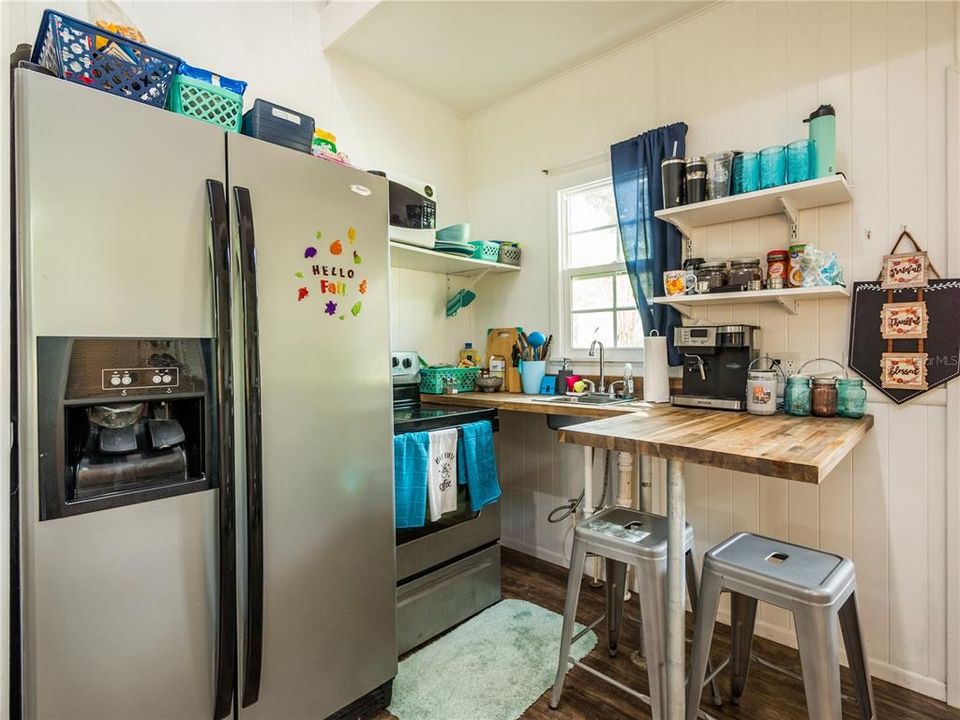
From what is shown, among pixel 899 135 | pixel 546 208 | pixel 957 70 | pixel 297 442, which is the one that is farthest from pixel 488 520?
pixel 957 70

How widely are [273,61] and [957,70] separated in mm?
2724

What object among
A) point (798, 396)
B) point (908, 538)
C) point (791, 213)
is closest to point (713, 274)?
point (791, 213)

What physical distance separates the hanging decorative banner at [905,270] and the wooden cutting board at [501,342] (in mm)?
1715

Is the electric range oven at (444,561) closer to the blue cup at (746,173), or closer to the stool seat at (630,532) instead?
the stool seat at (630,532)

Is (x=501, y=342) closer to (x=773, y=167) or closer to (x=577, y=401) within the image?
(x=577, y=401)

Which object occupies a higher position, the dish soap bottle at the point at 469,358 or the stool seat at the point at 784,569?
the dish soap bottle at the point at 469,358

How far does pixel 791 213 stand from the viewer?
74.2 inches

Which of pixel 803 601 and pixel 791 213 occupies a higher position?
pixel 791 213

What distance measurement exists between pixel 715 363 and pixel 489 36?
1939mm

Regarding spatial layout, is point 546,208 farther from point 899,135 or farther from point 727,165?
point 899,135

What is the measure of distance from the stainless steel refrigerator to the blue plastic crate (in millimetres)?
239

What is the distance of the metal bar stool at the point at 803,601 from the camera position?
118 centimetres

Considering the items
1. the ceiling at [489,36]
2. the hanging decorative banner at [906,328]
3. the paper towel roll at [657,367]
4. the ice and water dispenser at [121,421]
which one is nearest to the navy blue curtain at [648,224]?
the paper towel roll at [657,367]

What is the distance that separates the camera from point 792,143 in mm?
1839
